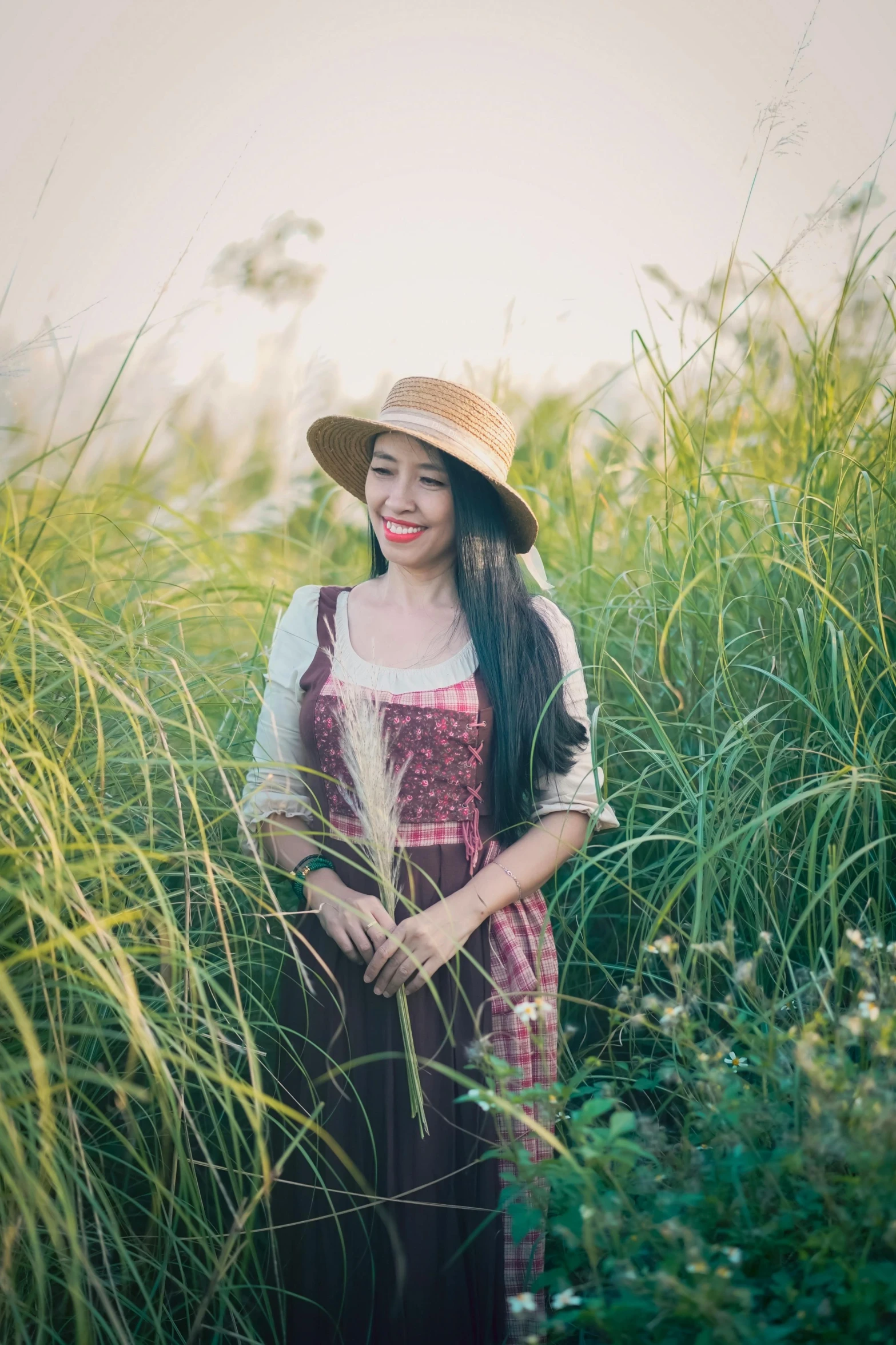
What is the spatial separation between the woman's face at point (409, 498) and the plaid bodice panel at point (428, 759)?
0.30 m

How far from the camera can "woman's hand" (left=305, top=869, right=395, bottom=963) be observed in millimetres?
1749

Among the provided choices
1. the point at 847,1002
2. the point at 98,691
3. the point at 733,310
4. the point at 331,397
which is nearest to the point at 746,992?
the point at 847,1002

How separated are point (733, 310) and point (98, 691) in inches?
63.4

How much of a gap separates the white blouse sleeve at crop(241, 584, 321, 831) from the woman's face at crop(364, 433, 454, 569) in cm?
22

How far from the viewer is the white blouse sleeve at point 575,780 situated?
6.54 ft

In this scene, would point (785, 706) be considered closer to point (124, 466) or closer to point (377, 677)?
point (377, 677)

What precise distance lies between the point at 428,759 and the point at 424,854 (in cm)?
18

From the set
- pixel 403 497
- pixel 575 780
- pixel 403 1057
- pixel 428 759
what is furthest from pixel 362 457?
pixel 403 1057

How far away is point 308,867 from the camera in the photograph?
6.09ft

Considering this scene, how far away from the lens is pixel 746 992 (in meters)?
1.81

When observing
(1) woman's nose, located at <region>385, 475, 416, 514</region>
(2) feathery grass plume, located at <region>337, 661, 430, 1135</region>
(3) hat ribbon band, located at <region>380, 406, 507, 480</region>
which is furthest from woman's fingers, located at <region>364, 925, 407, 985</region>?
(3) hat ribbon band, located at <region>380, 406, 507, 480</region>

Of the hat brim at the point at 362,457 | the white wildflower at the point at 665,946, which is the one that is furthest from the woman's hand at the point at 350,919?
the hat brim at the point at 362,457

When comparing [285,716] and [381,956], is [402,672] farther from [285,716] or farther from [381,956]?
[381,956]

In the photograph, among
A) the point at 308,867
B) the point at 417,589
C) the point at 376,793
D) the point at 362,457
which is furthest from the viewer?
the point at 362,457
